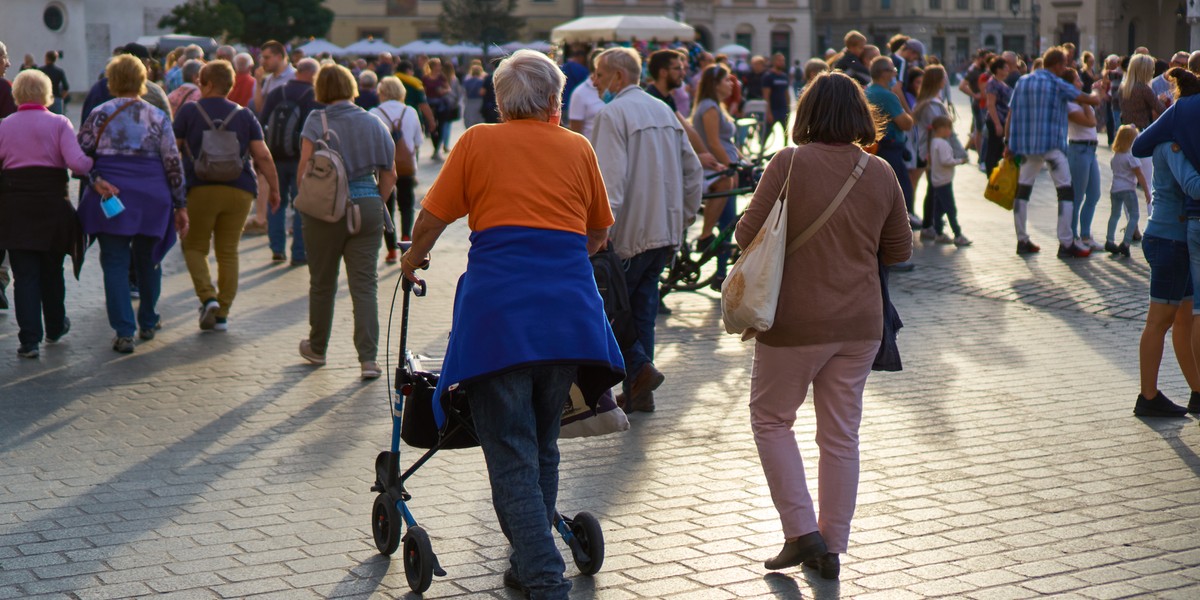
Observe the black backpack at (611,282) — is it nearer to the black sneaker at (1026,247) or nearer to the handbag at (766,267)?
the handbag at (766,267)

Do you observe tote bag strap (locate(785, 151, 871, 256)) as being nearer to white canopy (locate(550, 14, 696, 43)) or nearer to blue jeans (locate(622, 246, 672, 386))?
blue jeans (locate(622, 246, 672, 386))

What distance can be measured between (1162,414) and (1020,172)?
6.65 m

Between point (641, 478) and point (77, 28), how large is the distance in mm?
52202

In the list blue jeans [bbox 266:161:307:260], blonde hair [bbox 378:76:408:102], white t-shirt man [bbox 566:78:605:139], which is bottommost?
blue jeans [bbox 266:161:307:260]

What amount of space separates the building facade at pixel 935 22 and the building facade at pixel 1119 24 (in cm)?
4971

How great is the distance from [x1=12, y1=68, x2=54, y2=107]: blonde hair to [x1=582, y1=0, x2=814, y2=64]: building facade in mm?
84771

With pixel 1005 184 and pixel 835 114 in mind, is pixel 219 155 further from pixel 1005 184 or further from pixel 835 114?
pixel 1005 184

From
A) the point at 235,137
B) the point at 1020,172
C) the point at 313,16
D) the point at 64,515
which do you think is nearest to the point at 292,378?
the point at 235,137

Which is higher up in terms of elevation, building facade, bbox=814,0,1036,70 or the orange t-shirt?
building facade, bbox=814,0,1036,70

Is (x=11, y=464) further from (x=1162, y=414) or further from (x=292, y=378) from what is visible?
(x=1162, y=414)

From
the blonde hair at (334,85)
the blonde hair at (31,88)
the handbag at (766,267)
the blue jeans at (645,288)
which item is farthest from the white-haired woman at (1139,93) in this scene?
the blonde hair at (31,88)

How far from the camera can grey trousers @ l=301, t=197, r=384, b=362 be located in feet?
28.9

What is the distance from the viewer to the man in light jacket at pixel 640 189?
7.80 m

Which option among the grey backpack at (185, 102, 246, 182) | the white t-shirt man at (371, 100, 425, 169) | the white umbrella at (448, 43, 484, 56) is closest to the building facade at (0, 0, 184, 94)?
the white umbrella at (448, 43, 484, 56)
